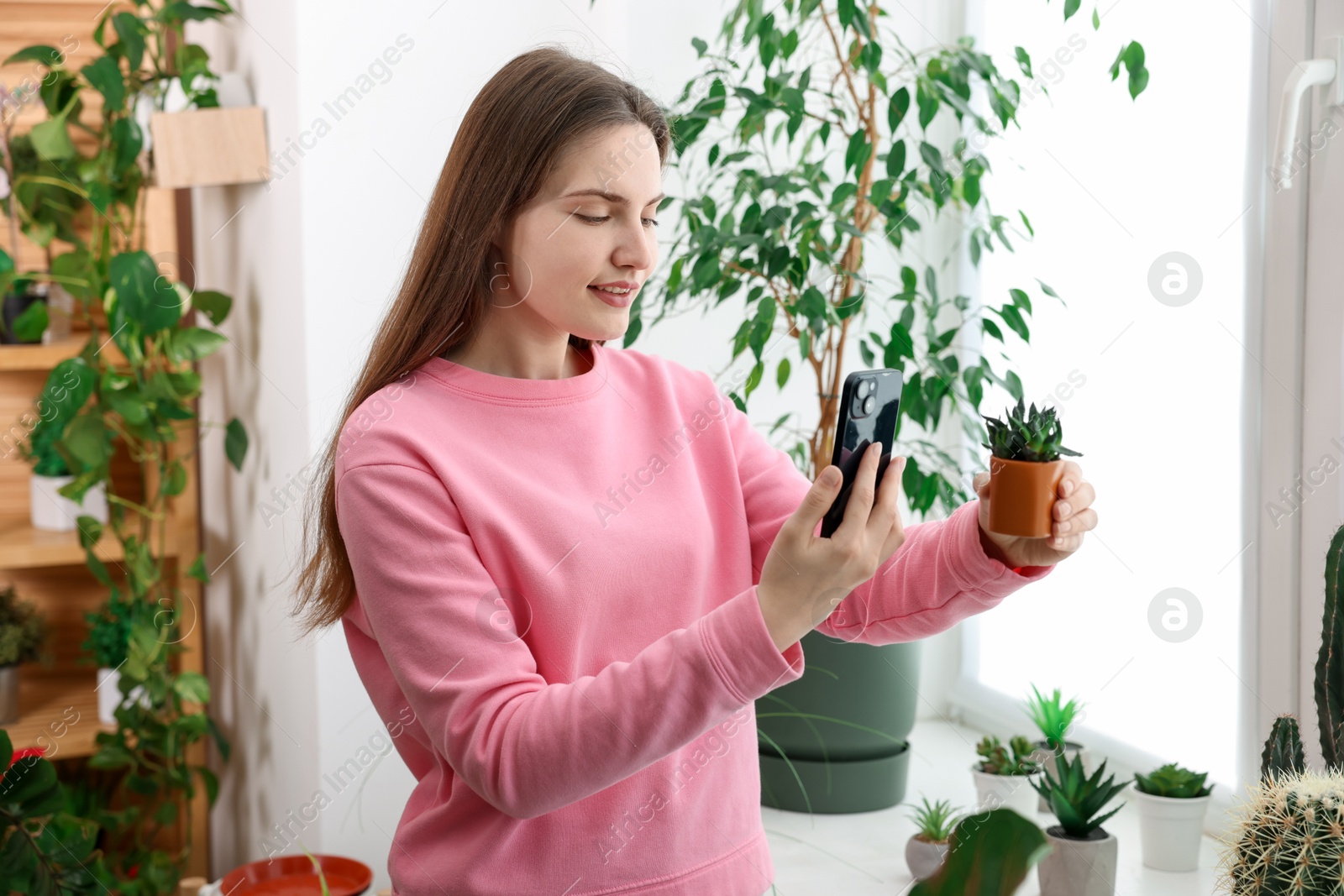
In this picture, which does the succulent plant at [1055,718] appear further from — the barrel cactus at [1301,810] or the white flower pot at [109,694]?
the white flower pot at [109,694]

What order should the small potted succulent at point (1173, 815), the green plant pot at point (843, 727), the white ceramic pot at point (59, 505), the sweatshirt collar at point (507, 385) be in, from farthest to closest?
the white ceramic pot at point (59, 505) < the green plant pot at point (843, 727) < the small potted succulent at point (1173, 815) < the sweatshirt collar at point (507, 385)

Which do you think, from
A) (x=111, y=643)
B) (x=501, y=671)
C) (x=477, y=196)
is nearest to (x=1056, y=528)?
(x=501, y=671)

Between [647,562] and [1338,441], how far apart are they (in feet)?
2.77

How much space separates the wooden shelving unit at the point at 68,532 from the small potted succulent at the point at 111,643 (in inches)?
3.4

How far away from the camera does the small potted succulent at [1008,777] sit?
158 centimetres

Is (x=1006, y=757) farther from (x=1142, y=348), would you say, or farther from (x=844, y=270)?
(x=844, y=270)

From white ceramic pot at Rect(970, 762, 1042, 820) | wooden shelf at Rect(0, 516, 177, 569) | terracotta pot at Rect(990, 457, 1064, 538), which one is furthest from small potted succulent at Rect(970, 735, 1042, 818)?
wooden shelf at Rect(0, 516, 177, 569)

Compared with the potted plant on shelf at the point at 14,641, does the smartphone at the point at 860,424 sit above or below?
above

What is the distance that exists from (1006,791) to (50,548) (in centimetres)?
175

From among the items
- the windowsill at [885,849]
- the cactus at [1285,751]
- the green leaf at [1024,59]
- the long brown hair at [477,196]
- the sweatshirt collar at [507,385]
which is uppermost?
the green leaf at [1024,59]

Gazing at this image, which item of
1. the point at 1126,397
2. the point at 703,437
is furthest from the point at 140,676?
the point at 1126,397

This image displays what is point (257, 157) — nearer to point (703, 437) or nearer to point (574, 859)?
point (703, 437)

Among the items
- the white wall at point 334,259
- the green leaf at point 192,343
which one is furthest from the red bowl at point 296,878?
the green leaf at point 192,343

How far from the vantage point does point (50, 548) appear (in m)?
2.16
